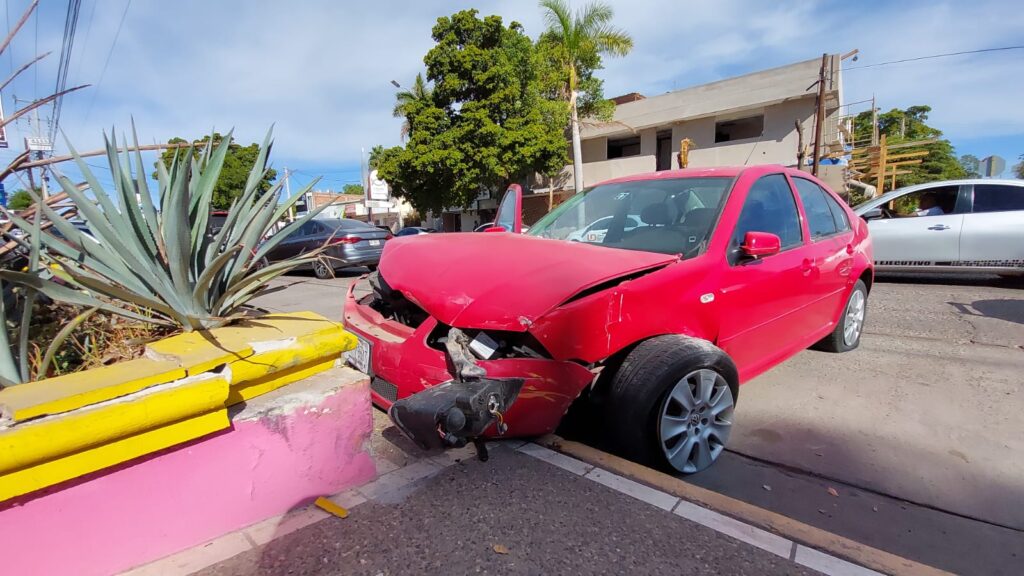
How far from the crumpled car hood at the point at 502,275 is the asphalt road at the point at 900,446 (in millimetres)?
1152

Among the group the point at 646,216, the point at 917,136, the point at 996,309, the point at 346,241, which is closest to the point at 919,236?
the point at 996,309

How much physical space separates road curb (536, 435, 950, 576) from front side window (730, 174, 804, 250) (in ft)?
4.61

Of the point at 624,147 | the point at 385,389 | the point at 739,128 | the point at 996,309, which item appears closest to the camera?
the point at 385,389

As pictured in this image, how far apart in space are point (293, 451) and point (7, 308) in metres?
1.29

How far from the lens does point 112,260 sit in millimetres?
2084

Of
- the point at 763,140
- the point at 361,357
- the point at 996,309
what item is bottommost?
the point at 996,309

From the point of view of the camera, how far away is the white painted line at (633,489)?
201 cm

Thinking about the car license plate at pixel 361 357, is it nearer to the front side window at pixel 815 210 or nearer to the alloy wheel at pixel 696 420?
the alloy wheel at pixel 696 420

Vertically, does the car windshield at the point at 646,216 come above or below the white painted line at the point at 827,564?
above

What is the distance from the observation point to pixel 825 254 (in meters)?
3.68

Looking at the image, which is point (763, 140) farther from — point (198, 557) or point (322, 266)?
point (198, 557)

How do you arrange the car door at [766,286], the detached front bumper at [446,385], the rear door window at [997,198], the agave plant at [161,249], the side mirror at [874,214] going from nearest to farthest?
1. the detached front bumper at [446,385]
2. the agave plant at [161,249]
3. the car door at [766,286]
4. the rear door window at [997,198]
5. the side mirror at [874,214]

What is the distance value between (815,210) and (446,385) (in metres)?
3.36

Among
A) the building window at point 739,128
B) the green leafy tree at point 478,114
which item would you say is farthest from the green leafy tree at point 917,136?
the green leafy tree at point 478,114
